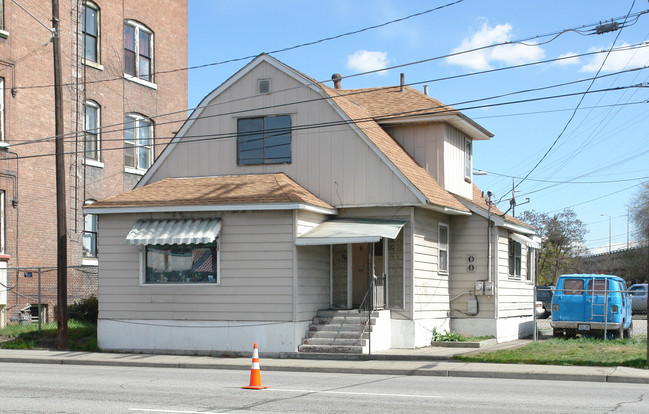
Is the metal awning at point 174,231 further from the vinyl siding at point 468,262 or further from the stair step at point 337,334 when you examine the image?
the vinyl siding at point 468,262

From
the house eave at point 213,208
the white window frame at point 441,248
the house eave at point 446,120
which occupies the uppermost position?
the house eave at point 446,120

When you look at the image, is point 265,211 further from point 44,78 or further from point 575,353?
point 44,78

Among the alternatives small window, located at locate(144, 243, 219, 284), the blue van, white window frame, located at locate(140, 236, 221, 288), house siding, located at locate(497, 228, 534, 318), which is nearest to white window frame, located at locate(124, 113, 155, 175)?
white window frame, located at locate(140, 236, 221, 288)

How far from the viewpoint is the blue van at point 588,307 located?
23.6 meters

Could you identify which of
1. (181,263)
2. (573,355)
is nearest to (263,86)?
(181,263)

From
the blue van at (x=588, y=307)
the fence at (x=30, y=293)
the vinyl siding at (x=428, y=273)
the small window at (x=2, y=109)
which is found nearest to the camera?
the vinyl siding at (x=428, y=273)

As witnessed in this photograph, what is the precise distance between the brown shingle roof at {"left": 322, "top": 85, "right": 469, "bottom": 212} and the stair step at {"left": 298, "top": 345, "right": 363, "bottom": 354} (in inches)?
162

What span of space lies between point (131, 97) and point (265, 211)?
46.1 ft

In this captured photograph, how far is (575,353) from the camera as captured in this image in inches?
732

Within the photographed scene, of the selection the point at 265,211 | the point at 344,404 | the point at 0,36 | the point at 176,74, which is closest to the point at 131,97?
the point at 176,74

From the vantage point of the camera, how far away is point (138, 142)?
1278 inches

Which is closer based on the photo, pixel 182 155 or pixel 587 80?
pixel 587 80

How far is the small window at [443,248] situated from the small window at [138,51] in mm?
15044

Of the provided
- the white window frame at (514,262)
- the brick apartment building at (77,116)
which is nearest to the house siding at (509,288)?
the white window frame at (514,262)
